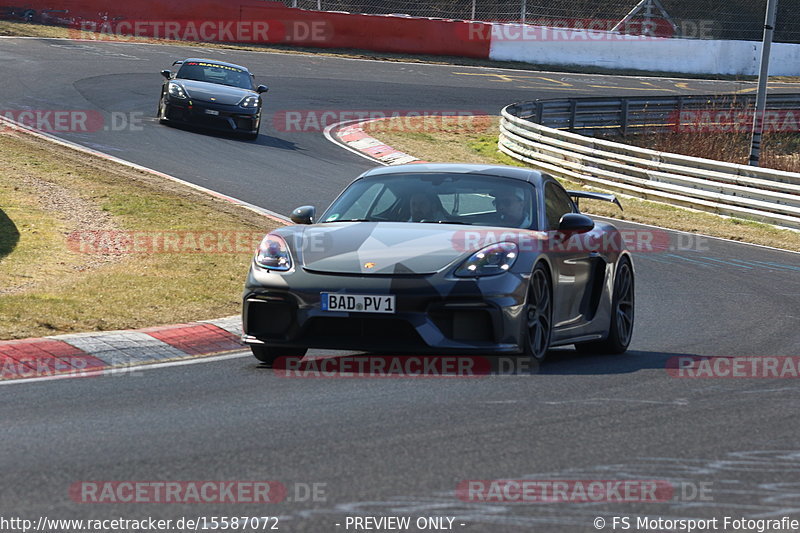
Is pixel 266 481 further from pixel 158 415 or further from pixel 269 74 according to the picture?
pixel 269 74

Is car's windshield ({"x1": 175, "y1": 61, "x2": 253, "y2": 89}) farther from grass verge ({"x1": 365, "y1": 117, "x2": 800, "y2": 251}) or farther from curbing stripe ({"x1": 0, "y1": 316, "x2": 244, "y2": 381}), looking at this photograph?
curbing stripe ({"x1": 0, "y1": 316, "x2": 244, "y2": 381})

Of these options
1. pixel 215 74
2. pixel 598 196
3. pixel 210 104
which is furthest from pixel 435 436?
pixel 215 74

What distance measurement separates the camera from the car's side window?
9.09m

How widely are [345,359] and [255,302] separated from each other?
2.97 feet

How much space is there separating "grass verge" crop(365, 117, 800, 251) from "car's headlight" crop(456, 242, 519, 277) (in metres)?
12.1

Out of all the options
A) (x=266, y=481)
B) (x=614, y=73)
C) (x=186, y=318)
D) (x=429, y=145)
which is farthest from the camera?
(x=614, y=73)

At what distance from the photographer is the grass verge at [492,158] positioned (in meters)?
20.6

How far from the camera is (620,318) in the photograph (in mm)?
9680

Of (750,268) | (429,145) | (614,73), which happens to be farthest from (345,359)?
(614,73)

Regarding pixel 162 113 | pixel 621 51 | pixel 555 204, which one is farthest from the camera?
pixel 621 51

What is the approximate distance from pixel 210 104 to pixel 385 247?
58.0ft

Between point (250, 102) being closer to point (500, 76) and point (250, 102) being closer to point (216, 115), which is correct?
point (216, 115)

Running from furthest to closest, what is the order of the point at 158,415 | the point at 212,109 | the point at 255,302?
1. the point at 212,109
2. the point at 255,302
3. the point at 158,415

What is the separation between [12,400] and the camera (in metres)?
6.96
